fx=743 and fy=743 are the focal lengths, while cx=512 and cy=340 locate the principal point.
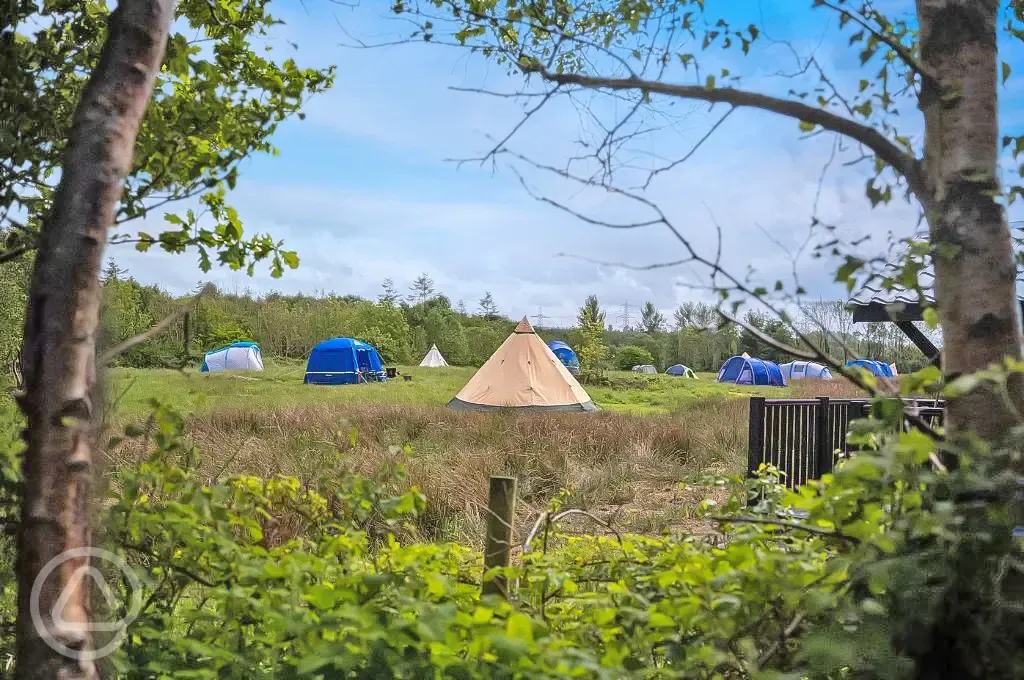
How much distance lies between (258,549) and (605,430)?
717cm

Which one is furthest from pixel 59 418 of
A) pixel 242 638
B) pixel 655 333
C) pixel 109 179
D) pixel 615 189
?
pixel 655 333

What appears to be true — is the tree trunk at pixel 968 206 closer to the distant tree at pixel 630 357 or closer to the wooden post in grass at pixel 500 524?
the wooden post in grass at pixel 500 524

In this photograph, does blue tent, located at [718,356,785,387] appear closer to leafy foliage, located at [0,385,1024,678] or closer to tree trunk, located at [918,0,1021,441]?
tree trunk, located at [918,0,1021,441]

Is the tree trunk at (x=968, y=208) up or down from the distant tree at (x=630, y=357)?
down

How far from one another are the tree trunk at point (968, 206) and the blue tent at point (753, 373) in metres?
29.7

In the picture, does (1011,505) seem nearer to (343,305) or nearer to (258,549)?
(258,549)

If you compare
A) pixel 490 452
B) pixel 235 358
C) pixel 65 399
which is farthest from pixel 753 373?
pixel 65 399

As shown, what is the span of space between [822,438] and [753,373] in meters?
24.3

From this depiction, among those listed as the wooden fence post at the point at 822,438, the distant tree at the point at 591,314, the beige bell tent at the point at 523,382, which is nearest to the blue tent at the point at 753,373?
the distant tree at the point at 591,314

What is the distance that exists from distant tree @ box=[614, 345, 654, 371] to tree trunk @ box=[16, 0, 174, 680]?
128 ft

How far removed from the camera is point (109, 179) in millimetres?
1574

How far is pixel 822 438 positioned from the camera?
23.8 ft

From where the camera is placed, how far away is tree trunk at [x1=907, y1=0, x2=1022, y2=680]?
1.66 metres

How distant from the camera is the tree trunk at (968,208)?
65.2 inches
